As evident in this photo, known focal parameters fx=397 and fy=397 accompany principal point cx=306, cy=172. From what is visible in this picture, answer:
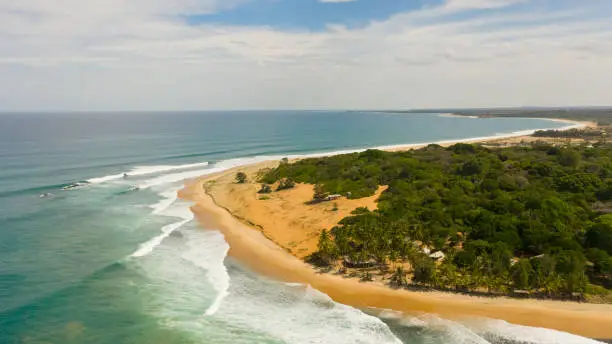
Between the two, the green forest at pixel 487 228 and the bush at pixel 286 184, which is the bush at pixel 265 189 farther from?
the green forest at pixel 487 228

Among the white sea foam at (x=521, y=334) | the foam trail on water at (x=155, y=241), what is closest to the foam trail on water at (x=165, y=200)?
the foam trail on water at (x=155, y=241)

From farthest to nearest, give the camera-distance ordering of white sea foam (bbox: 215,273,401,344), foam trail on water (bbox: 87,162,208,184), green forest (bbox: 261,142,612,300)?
foam trail on water (bbox: 87,162,208,184)
green forest (bbox: 261,142,612,300)
white sea foam (bbox: 215,273,401,344)

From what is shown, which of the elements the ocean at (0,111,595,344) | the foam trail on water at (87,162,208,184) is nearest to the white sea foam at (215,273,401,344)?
the ocean at (0,111,595,344)

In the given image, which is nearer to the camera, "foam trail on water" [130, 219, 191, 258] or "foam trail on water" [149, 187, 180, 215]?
"foam trail on water" [130, 219, 191, 258]

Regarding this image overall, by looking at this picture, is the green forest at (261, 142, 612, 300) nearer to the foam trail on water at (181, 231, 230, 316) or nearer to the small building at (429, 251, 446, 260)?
the small building at (429, 251, 446, 260)

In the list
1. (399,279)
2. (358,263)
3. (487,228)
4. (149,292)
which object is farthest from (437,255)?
(149,292)

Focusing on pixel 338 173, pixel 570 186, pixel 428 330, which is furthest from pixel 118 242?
pixel 570 186

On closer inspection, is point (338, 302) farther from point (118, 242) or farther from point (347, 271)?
point (118, 242)

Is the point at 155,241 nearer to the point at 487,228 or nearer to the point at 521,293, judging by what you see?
the point at 487,228
